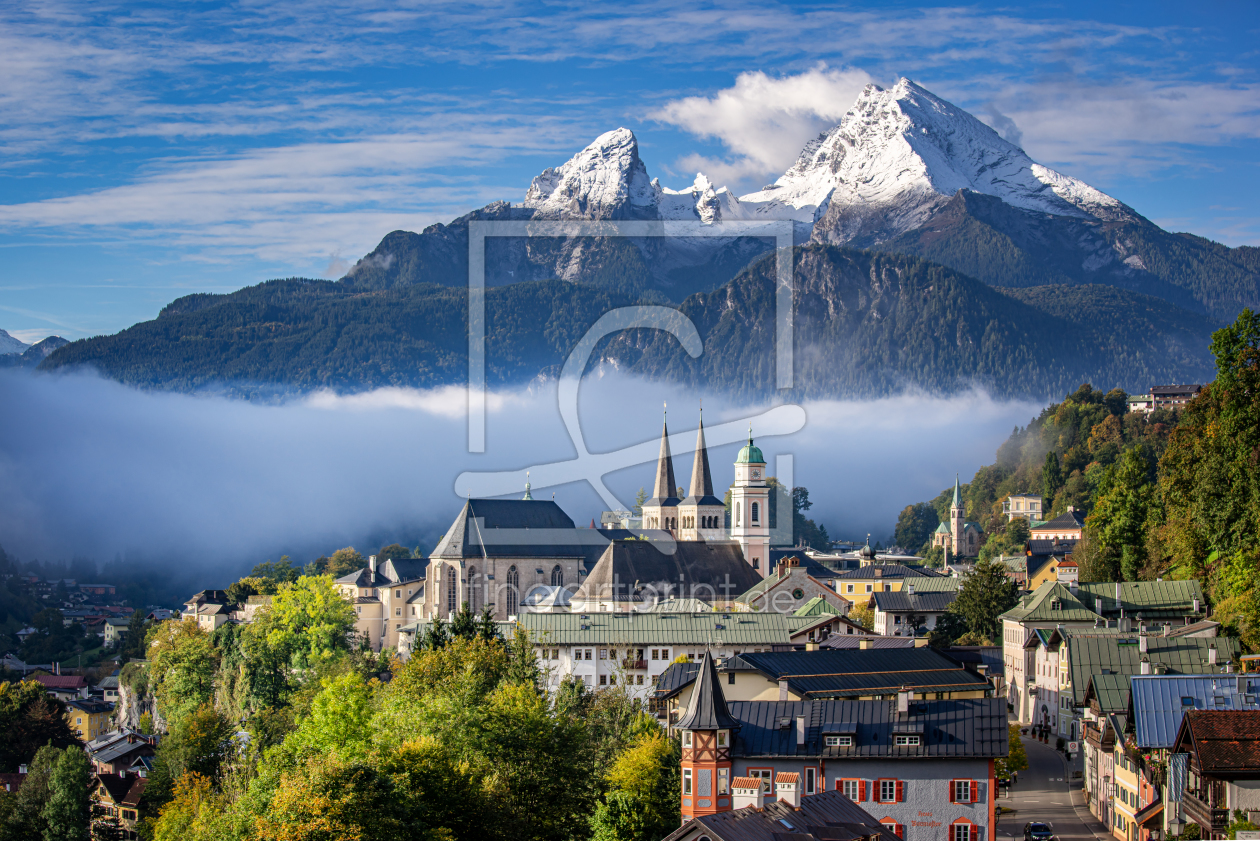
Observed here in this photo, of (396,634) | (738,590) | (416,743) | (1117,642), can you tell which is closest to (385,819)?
(416,743)

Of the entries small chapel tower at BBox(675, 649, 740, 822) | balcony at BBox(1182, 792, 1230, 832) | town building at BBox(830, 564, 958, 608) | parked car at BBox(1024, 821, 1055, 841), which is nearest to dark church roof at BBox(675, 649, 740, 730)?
small chapel tower at BBox(675, 649, 740, 822)

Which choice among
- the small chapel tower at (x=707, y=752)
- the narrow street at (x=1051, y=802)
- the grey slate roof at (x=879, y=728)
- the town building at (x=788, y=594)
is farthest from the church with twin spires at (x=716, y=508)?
the small chapel tower at (x=707, y=752)

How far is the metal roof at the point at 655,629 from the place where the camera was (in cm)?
9138

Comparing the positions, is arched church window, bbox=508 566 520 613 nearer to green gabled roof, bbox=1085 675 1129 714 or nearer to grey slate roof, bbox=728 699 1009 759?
green gabled roof, bbox=1085 675 1129 714

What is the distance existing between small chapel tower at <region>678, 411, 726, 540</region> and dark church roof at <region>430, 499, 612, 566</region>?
26.4ft

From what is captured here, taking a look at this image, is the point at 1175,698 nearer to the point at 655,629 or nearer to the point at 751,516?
the point at 655,629

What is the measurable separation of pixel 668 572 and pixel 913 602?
22.0 metres

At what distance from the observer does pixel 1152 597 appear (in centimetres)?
8975

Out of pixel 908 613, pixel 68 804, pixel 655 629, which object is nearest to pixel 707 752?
pixel 655 629

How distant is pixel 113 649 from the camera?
7692 inches

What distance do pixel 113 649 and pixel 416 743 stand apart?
152802 millimetres

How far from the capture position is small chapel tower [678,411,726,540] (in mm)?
145375

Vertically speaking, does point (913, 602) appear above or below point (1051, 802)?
above

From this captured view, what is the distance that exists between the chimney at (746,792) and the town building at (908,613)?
59173 mm
